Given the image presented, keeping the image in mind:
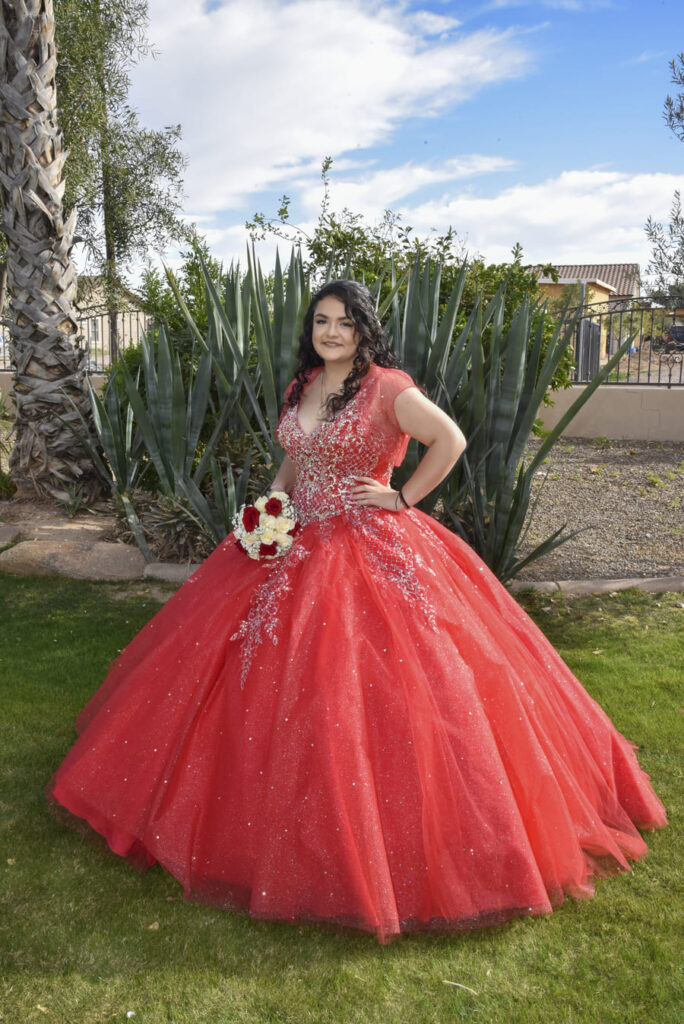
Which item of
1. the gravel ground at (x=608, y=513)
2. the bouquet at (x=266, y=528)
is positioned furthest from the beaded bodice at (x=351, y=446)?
the gravel ground at (x=608, y=513)

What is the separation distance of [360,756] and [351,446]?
1111mm

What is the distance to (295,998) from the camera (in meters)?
2.29

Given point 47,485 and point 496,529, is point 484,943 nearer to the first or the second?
point 496,529

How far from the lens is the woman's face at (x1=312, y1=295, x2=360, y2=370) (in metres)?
3.13

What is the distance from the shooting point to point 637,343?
1279 centimetres

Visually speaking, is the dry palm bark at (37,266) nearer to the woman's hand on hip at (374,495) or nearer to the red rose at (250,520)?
the red rose at (250,520)

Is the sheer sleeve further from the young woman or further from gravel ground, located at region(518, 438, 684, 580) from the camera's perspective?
gravel ground, located at region(518, 438, 684, 580)

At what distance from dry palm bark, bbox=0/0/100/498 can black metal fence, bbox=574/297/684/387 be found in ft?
20.1

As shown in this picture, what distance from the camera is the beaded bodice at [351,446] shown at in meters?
3.08

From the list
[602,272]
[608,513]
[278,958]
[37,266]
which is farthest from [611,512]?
[602,272]

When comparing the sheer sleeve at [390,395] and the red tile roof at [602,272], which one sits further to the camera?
the red tile roof at [602,272]

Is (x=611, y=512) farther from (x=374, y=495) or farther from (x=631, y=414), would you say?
(x=374, y=495)

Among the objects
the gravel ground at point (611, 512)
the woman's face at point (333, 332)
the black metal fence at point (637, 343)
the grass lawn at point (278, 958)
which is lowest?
the grass lawn at point (278, 958)

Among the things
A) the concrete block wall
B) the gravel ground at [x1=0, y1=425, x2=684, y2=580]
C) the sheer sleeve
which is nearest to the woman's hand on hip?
the sheer sleeve
